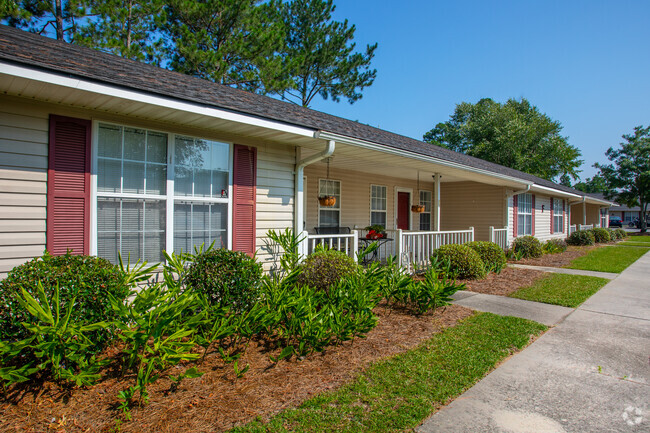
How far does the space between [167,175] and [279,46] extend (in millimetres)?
15093

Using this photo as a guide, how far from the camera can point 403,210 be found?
507 inches

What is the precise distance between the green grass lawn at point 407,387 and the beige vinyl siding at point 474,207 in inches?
361

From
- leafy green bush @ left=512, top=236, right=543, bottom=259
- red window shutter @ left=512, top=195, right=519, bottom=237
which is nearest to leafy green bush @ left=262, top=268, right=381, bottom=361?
leafy green bush @ left=512, top=236, right=543, bottom=259

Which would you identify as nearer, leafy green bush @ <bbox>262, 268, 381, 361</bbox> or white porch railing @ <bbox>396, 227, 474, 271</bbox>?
leafy green bush @ <bbox>262, 268, 381, 361</bbox>

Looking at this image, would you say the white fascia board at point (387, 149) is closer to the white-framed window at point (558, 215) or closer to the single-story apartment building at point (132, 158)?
the single-story apartment building at point (132, 158)

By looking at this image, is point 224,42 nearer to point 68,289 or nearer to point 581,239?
point 68,289

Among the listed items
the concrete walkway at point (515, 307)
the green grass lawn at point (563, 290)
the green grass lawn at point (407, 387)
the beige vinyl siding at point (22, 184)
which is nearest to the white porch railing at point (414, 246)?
the concrete walkway at point (515, 307)

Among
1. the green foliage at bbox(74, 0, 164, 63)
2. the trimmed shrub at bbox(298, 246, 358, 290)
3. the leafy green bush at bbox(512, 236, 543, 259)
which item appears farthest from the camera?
the green foliage at bbox(74, 0, 164, 63)

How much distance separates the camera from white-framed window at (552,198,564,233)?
18188mm

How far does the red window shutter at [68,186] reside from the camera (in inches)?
159

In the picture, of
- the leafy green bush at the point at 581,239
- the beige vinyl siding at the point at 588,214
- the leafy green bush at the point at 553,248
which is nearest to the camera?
the leafy green bush at the point at 553,248

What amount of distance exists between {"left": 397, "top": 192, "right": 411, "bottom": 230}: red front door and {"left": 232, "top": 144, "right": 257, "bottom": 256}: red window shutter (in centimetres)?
762

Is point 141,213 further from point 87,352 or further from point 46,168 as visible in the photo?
point 87,352

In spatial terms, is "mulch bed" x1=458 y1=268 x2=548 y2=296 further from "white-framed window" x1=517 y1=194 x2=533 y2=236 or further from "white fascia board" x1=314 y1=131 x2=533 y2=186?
"white-framed window" x1=517 y1=194 x2=533 y2=236
